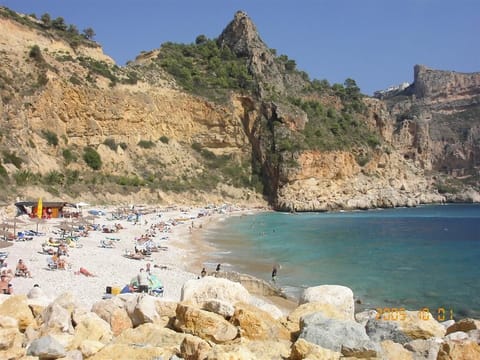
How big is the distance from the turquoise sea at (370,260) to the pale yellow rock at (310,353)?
37.9 feet

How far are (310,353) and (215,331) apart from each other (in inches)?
61.9

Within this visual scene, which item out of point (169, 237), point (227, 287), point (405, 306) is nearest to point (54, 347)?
point (227, 287)

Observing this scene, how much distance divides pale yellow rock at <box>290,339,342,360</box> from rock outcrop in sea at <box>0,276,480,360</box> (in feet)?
0.04

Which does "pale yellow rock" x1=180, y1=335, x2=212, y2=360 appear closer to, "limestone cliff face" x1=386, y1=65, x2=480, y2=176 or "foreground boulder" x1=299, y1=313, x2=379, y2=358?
"foreground boulder" x1=299, y1=313, x2=379, y2=358

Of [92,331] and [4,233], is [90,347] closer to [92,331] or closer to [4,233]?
[92,331]

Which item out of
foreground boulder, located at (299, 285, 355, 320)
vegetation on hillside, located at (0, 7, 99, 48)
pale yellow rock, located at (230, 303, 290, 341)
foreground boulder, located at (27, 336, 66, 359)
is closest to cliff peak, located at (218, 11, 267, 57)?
vegetation on hillside, located at (0, 7, 99, 48)

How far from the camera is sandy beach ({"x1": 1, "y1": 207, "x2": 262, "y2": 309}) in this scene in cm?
1608

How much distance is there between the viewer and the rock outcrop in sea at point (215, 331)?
233 inches

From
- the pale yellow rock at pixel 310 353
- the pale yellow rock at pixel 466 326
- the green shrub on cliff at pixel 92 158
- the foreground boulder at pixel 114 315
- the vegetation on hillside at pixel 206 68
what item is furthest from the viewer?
the vegetation on hillside at pixel 206 68

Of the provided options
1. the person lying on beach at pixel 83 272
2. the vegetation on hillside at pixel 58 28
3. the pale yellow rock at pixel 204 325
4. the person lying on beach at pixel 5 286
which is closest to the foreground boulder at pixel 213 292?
the pale yellow rock at pixel 204 325

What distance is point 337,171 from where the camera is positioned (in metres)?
80.8

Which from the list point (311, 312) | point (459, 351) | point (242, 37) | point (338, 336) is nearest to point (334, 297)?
point (311, 312)

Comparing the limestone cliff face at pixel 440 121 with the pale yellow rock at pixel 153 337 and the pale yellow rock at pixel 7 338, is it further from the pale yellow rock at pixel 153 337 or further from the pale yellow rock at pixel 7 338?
the pale yellow rock at pixel 7 338

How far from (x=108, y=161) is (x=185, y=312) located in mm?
55259
